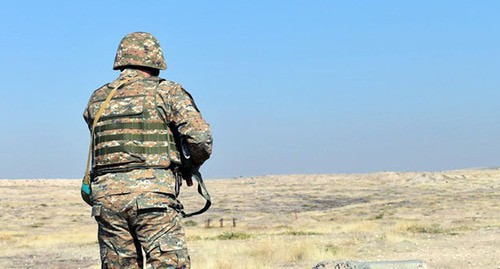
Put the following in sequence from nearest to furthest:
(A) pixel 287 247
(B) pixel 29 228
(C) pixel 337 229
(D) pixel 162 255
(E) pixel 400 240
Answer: (D) pixel 162 255, (A) pixel 287 247, (E) pixel 400 240, (C) pixel 337 229, (B) pixel 29 228

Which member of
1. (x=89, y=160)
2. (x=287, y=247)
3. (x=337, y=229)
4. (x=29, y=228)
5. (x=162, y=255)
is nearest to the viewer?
(x=162, y=255)

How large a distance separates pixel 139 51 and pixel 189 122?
67 centimetres

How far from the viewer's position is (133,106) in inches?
202

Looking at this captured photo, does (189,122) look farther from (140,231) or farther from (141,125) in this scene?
(140,231)

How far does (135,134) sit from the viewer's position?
509 cm

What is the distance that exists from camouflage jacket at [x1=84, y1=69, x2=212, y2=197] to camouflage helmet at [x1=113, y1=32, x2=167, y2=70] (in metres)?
0.20

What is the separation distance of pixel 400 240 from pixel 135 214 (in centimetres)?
1200

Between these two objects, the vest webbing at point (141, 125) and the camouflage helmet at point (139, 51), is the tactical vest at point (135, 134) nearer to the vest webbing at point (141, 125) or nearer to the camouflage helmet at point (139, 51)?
the vest webbing at point (141, 125)

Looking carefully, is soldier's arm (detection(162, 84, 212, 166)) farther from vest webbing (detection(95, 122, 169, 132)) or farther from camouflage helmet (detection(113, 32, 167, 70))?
camouflage helmet (detection(113, 32, 167, 70))

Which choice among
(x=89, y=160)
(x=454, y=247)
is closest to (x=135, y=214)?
(x=89, y=160)

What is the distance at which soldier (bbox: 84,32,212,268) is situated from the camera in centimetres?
501

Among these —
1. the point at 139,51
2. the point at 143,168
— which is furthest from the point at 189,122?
the point at 139,51

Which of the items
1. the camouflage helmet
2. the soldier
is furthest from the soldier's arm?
the camouflage helmet

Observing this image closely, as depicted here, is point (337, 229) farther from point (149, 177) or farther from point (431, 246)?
point (149, 177)
